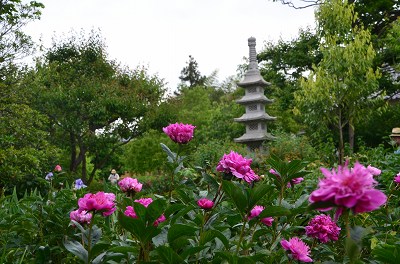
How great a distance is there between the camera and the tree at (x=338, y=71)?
1454 centimetres

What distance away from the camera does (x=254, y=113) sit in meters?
19.5

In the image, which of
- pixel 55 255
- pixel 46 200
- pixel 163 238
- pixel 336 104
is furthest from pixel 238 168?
pixel 336 104

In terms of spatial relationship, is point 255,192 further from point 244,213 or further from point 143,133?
point 143,133

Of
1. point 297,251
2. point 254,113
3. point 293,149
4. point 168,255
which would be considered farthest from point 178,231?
point 254,113

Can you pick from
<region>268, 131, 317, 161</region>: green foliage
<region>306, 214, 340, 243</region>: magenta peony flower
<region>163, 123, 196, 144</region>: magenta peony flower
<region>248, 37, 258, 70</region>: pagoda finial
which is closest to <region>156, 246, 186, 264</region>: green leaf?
<region>306, 214, 340, 243</region>: magenta peony flower

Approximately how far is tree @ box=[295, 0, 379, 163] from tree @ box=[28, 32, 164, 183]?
7908mm

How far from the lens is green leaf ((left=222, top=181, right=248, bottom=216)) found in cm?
144

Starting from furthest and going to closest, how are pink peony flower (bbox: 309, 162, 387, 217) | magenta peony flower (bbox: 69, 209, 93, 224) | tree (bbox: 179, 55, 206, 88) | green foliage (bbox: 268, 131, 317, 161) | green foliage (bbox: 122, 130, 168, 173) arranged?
tree (bbox: 179, 55, 206, 88), green foliage (bbox: 122, 130, 168, 173), green foliage (bbox: 268, 131, 317, 161), magenta peony flower (bbox: 69, 209, 93, 224), pink peony flower (bbox: 309, 162, 387, 217)

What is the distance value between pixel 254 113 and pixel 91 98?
6.46 m

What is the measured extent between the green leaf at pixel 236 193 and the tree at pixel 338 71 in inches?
524

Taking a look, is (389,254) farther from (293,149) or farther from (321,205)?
(293,149)

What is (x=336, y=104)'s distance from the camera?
15422 mm

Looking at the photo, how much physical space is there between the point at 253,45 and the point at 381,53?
16.5ft

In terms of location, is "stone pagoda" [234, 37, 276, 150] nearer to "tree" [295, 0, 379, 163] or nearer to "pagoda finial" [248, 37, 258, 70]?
"pagoda finial" [248, 37, 258, 70]
